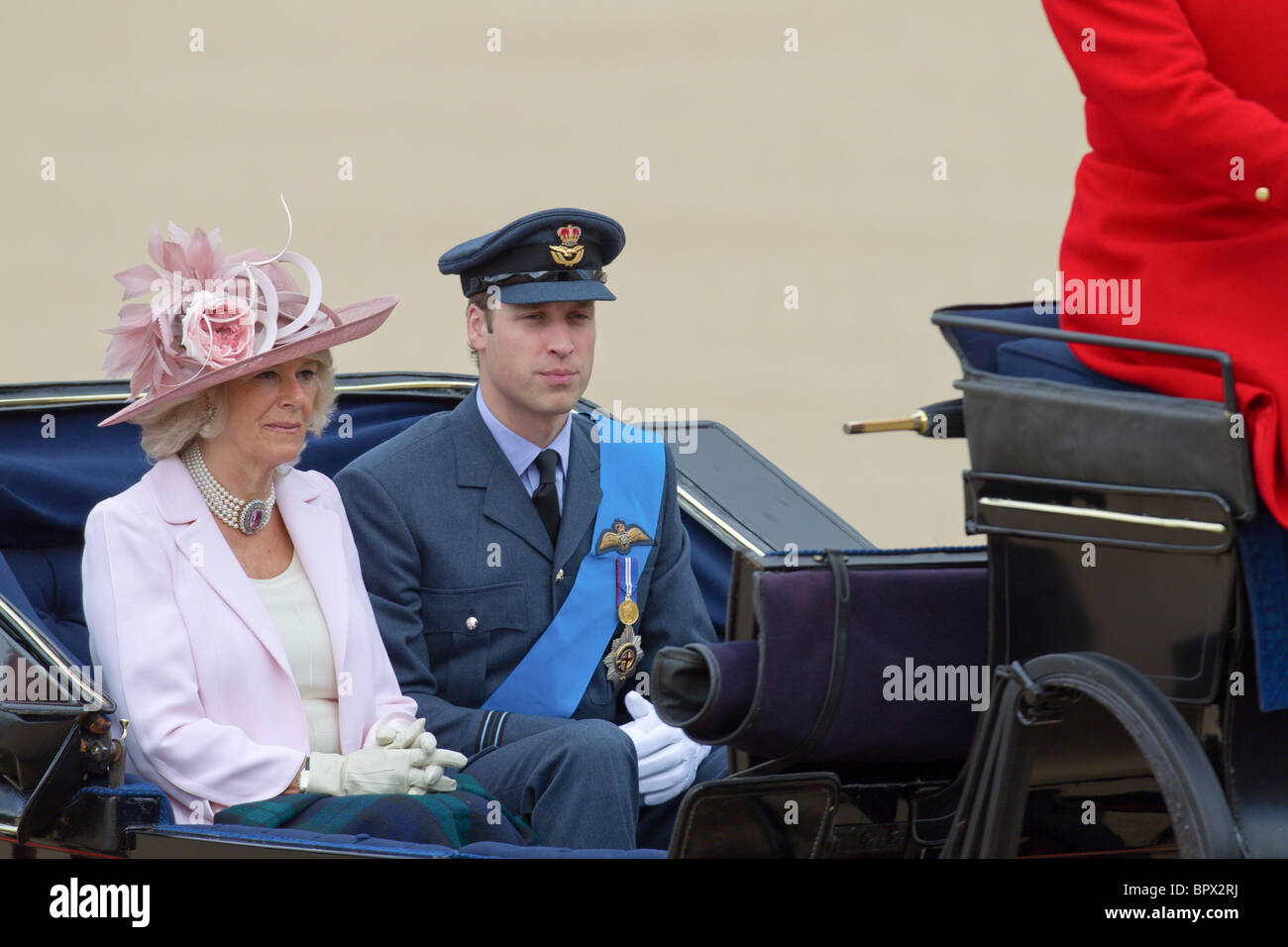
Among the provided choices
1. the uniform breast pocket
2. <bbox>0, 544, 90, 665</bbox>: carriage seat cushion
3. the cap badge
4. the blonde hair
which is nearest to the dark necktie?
the uniform breast pocket

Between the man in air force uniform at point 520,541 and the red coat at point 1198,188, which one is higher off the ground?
the red coat at point 1198,188

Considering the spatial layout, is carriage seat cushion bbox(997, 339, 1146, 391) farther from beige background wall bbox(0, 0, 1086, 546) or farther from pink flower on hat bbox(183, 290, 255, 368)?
beige background wall bbox(0, 0, 1086, 546)

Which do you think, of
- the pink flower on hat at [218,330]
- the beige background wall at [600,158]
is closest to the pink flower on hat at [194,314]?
the pink flower on hat at [218,330]

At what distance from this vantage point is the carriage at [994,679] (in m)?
1.96

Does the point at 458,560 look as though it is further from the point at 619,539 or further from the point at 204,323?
the point at 204,323

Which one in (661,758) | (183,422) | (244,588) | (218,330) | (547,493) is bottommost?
(661,758)

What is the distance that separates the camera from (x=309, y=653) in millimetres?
2797

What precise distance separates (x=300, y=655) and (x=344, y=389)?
93 cm

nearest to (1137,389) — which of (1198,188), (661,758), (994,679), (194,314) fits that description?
(1198,188)

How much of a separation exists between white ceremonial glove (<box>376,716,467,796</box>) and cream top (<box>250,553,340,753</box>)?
0.33 ft

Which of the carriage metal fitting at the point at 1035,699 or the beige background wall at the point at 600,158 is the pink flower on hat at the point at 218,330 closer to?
the carriage metal fitting at the point at 1035,699

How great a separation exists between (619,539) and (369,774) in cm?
69

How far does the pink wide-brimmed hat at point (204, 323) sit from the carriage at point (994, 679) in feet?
1.21

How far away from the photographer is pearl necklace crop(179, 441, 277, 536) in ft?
9.16
